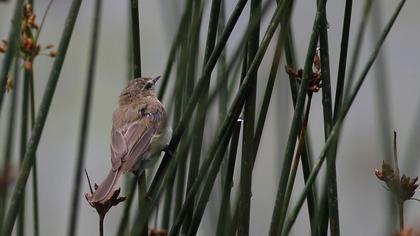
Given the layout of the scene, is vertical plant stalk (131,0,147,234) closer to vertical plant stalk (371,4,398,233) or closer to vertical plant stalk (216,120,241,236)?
vertical plant stalk (216,120,241,236)

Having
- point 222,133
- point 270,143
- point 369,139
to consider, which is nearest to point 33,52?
point 222,133

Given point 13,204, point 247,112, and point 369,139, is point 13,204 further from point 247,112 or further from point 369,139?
point 369,139

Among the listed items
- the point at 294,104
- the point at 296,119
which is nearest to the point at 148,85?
the point at 294,104

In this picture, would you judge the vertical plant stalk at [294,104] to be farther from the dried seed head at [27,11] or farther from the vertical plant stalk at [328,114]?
the dried seed head at [27,11]

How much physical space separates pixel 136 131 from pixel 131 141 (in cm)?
12

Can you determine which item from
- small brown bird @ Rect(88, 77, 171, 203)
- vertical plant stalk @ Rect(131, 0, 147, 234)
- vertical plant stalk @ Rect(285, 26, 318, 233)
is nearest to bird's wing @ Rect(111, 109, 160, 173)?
A: small brown bird @ Rect(88, 77, 171, 203)

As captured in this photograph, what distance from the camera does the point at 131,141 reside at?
343 cm

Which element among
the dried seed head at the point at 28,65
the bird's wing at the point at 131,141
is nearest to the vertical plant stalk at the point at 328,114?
the dried seed head at the point at 28,65

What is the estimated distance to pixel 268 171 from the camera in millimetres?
5094

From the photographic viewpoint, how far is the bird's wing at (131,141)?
3178 mm

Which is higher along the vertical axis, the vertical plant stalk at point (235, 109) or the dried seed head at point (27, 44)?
the dried seed head at point (27, 44)

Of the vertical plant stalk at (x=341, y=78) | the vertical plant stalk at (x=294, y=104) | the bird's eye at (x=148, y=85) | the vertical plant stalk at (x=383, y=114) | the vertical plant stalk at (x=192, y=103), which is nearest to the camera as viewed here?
the vertical plant stalk at (x=192, y=103)

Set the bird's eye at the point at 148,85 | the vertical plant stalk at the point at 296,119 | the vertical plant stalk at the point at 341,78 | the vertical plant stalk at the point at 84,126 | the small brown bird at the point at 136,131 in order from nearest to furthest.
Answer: the vertical plant stalk at the point at 84,126 < the vertical plant stalk at the point at 296,119 < the vertical plant stalk at the point at 341,78 < the small brown bird at the point at 136,131 < the bird's eye at the point at 148,85

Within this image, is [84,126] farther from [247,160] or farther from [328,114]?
[328,114]
